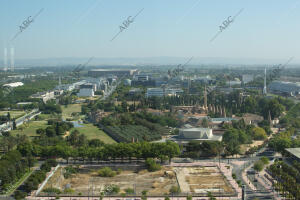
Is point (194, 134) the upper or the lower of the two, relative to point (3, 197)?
upper

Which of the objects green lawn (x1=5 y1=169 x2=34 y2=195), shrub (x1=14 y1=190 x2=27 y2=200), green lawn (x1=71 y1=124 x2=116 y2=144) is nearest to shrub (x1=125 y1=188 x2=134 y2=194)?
shrub (x1=14 y1=190 x2=27 y2=200)

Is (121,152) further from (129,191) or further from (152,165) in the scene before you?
(129,191)

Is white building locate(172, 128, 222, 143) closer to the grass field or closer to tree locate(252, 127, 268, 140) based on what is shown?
tree locate(252, 127, 268, 140)

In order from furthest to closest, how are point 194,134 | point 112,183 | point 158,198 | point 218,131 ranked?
point 218,131, point 194,134, point 112,183, point 158,198

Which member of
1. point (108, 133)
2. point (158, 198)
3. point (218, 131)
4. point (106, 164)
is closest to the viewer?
point (158, 198)

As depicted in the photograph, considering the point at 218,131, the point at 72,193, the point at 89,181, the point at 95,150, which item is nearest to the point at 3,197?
the point at 72,193

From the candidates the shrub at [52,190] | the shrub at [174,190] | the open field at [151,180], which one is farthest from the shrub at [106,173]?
the shrub at [174,190]

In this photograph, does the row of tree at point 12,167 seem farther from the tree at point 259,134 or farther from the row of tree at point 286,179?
the tree at point 259,134

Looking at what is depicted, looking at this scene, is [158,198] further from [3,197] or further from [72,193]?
[3,197]
